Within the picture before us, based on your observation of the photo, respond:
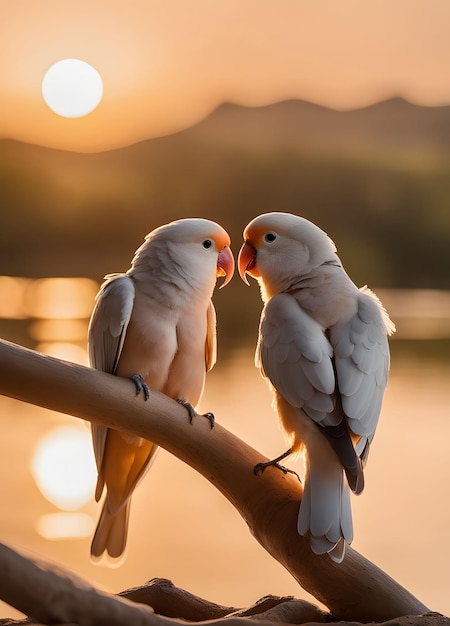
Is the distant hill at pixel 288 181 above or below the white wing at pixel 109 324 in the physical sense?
above

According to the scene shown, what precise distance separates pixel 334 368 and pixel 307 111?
3.71m

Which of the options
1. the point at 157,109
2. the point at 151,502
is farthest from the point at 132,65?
the point at 151,502

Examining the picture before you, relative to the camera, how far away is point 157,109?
3.91 m

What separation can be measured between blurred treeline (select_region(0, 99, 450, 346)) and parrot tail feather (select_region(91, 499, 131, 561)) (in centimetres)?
282

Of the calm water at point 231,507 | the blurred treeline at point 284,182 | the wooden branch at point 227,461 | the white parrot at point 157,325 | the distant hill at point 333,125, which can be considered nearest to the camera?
the wooden branch at point 227,461

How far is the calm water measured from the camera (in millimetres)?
1984

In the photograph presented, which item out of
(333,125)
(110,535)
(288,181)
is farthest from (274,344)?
(333,125)

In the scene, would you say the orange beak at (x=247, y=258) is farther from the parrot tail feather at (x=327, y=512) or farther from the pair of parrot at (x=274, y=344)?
the parrot tail feather at (x=327, y=512)

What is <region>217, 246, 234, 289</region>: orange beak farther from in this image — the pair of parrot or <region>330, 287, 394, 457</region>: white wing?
<region>330, 287, 394, 457</region>: white wing

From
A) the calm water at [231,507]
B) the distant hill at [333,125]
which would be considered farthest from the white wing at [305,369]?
the distant hill at [333,125]

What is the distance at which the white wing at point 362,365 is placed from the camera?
1051 mm

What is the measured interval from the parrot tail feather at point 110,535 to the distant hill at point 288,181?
2.93m

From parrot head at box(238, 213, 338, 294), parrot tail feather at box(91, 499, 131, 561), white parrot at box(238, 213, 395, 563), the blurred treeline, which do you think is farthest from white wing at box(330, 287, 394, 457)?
the blurred treeline

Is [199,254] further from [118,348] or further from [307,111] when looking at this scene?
[307,111]
